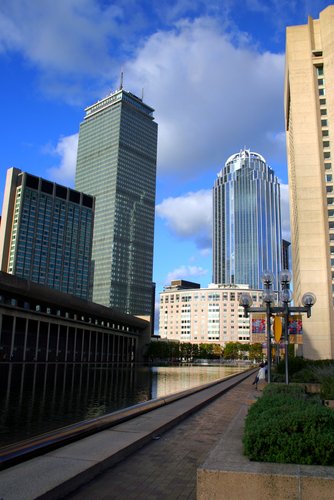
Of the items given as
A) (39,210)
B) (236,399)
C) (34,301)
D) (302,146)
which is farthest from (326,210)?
(39,210)

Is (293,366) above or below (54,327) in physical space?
below

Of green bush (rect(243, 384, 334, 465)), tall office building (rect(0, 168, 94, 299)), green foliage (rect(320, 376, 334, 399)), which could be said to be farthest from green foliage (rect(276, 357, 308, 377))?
tall office building (rect(0, 168, 94, 299))

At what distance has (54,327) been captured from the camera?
80.3m

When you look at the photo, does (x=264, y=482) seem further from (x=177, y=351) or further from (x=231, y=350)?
(x=231, y=350)

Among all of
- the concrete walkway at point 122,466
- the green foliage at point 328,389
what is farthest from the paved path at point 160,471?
the green foliage at point 328,389

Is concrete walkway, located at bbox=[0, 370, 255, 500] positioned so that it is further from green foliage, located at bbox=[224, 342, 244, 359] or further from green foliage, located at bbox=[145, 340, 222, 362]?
green foliage, located at bbox=[224, 342, 244, 359]

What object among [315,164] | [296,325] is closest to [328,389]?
[296,325]

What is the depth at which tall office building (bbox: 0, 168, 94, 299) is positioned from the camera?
149 meters

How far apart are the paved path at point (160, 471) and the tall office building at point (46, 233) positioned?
147m

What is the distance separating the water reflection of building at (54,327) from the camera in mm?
66562

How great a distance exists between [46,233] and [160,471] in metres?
161

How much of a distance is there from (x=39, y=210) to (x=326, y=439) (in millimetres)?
158018

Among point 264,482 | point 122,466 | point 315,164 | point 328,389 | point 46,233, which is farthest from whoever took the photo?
point 46,233

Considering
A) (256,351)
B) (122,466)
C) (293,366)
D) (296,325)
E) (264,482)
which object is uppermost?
(296,325)
